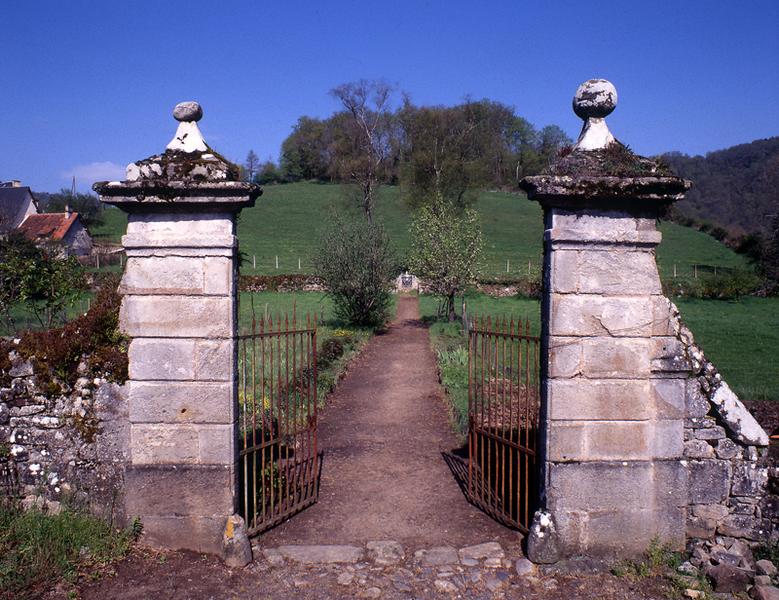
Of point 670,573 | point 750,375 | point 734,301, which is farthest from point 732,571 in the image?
point 734,301

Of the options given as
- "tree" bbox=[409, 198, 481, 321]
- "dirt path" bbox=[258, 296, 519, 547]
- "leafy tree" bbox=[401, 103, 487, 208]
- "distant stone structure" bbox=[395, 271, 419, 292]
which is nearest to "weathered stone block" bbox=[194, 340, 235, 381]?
"dirt path" bbox=[258, 296, 519, 547]

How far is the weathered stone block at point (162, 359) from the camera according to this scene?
5.11 metres

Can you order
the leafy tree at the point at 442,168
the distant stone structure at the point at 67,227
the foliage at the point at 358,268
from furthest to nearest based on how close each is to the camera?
the distant stone structure at the point at 67,227 < the leafy tree at the point at 442,168 < the foliage at the point at 358,268

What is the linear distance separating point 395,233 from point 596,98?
40106mm

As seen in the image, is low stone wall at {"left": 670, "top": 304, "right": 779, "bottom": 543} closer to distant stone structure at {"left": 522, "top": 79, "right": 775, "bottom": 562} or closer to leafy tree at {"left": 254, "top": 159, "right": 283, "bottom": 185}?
distant stone structure at {"left": 522, "top": 79, "right": 775, "bottom": 562}

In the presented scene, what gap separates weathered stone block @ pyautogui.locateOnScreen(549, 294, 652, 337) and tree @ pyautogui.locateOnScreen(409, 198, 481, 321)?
16184 millimetres

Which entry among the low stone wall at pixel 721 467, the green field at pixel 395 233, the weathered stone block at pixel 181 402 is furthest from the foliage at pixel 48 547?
the green field at pixel 395 233

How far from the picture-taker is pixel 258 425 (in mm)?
8906

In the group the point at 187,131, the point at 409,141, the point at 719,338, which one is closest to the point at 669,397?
the point at 187,131

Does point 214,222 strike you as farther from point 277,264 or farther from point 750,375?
point 277,264

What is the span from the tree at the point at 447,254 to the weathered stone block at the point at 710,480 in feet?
53.3

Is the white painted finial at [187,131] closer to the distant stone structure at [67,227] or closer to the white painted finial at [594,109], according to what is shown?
the white painted finial at [594,109]

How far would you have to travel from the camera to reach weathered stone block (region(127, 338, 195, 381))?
511 centimetres

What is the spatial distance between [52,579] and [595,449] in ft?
14.5
